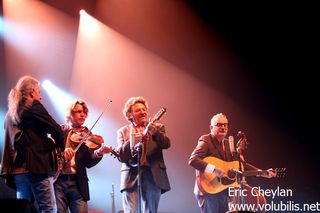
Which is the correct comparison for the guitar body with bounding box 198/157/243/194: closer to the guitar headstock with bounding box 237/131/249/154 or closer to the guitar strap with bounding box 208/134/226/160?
the guitar strap with bounding box 208/134/226/160

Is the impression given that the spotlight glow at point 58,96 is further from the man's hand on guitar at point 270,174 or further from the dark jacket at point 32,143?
the man's hand on guitar at point 270,174

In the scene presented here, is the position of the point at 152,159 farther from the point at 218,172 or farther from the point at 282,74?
the point at 282,74

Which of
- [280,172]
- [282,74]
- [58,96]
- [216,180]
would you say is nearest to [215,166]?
[216,180]

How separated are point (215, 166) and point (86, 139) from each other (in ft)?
6.40

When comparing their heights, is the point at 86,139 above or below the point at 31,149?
above

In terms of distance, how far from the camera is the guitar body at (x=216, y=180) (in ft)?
20.1

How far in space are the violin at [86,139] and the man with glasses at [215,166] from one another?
5.45 feet

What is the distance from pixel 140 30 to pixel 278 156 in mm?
3175

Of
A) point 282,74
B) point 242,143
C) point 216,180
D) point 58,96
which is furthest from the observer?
point 58,96

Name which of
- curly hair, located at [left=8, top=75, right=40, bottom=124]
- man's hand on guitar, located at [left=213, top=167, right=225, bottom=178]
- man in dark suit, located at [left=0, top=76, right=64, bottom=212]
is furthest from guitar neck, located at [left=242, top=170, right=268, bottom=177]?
curly hair, located at [left=8, top=75, right=40, bottom=124]

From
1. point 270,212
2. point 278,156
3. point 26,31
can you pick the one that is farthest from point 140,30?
point 270,212

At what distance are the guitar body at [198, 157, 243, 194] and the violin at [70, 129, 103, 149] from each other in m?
1.69

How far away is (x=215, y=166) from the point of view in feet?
20.5

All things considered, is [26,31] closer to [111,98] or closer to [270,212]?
[111,98]
